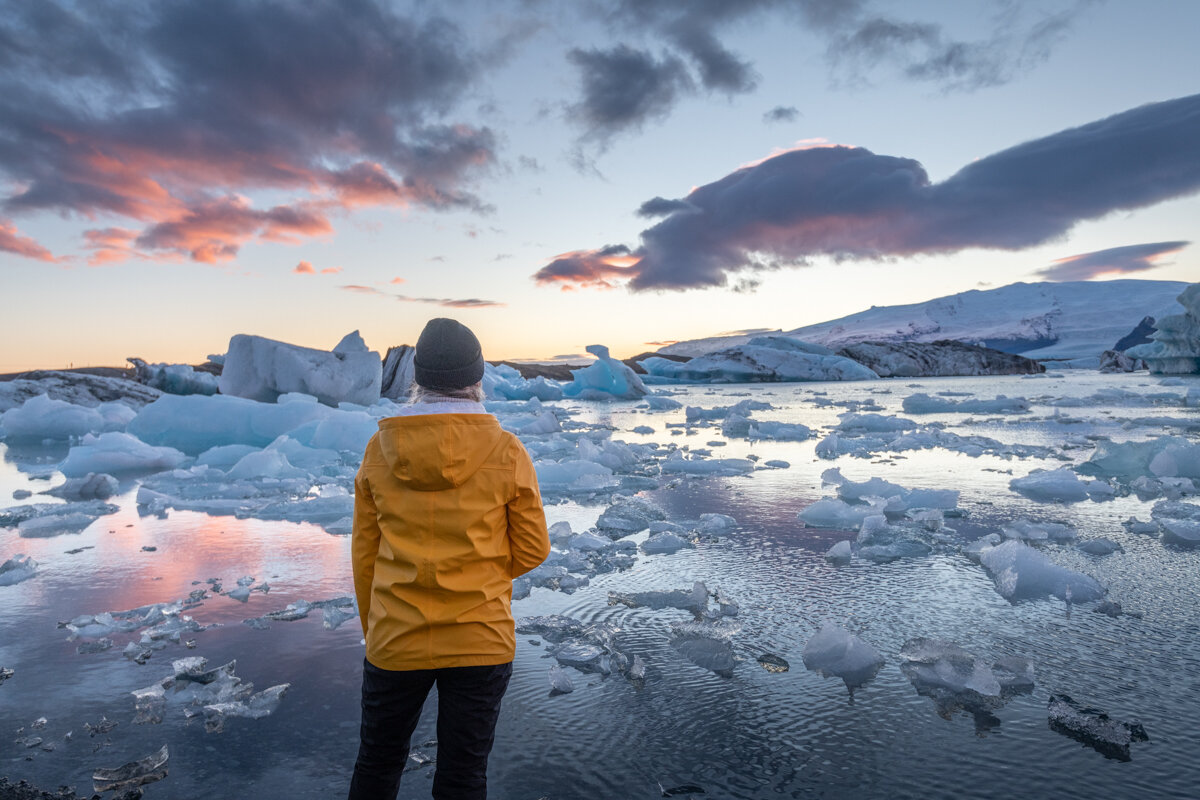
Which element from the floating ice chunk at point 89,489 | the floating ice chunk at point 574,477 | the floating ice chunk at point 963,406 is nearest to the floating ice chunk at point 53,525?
the floating ice chunk at point 89,489

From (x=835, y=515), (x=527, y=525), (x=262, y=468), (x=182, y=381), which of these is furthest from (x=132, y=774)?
(x=182, y=381)

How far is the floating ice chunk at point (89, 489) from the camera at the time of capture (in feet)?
18.8

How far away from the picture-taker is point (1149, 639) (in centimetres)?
231

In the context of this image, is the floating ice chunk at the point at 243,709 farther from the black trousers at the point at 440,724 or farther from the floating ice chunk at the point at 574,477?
the floating ice chunk at the point at 574,477

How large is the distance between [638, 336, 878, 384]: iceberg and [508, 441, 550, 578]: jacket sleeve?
120 feet

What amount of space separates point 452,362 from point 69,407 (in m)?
13.8

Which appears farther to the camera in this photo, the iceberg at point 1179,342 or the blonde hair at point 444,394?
the iceberg at point 1179,342

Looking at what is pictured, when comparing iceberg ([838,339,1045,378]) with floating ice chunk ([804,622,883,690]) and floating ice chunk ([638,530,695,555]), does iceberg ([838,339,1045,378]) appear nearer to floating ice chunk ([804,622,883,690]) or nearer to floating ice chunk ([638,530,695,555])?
floating ice chunk ([638,530,695,555])

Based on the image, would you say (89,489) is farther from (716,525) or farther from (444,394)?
(444,394)

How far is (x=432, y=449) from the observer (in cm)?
133

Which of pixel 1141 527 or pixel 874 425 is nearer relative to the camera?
pixel 1141 527

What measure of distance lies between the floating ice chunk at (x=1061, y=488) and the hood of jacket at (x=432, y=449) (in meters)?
4.81

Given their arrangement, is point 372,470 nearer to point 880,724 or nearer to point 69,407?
point 880,724

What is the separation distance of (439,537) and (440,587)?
10 centimetres
